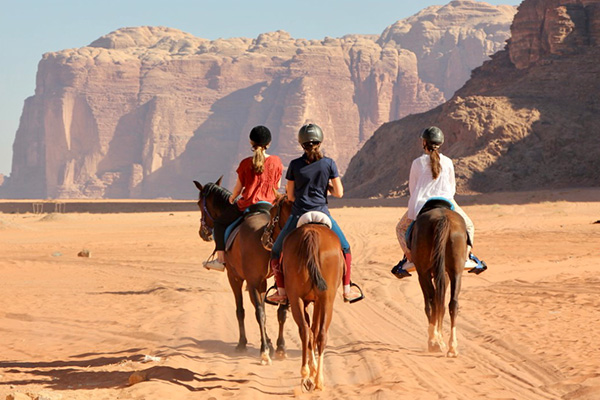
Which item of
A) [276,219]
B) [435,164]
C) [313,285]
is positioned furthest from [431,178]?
[313,285]

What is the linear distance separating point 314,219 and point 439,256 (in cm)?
201

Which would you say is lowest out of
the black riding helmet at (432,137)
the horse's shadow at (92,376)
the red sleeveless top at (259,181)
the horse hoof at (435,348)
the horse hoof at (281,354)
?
the horse's shadow at (92,376)

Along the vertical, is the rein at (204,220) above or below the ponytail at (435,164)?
below

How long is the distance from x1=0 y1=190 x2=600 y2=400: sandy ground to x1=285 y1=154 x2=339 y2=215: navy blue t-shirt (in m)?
1.98

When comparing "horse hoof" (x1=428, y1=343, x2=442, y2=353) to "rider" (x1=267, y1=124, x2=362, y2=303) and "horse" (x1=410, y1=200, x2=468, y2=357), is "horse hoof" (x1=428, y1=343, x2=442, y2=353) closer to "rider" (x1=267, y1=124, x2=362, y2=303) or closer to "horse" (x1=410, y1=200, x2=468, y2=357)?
"horse" (x1=410, y1=200, x2=468, y2=357)

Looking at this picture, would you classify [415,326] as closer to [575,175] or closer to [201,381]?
[201,381]

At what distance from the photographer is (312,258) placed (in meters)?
8.30

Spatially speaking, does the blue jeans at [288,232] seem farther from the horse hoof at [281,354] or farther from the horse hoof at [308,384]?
the horse hoof at [281,354]

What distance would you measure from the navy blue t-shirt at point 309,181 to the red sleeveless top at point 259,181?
1.45 meters

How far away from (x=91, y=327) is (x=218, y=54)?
172 meters

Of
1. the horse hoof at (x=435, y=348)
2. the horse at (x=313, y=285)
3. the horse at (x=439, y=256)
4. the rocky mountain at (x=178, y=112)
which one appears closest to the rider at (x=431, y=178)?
the horse at (x=439, y=256)

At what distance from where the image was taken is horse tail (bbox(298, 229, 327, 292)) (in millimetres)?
8281

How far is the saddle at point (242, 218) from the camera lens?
35.1ft

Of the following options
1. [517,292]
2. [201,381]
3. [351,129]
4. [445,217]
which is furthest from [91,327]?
[351,129]
